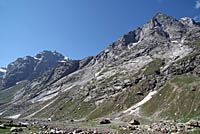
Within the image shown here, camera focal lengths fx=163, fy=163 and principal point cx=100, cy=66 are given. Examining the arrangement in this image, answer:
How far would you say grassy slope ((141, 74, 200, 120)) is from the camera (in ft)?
283

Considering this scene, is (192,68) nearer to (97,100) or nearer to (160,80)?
(160,80)

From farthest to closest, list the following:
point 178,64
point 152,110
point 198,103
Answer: point 178,64, point 152,110, point 198,103

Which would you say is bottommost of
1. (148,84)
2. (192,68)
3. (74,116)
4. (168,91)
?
(74,116)

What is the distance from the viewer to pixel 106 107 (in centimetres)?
15900

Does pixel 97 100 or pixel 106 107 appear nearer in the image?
pixel 106 107

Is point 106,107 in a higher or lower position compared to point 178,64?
lower

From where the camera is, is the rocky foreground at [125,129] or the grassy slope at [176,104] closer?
the rocky foreground at [125,129]

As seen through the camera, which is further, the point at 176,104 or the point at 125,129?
the point at 176,104

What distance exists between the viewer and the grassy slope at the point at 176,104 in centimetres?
8612

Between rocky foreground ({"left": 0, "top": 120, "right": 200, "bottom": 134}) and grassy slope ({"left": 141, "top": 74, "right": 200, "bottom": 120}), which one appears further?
grassy slope ({"left": 141, "top": 74, "right": 200, "bottom": 120})

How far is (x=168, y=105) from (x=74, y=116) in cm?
10506

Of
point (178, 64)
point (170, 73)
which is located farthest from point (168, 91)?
point (178, 64)

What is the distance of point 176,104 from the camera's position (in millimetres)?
99750

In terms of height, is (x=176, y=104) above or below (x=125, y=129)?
above
